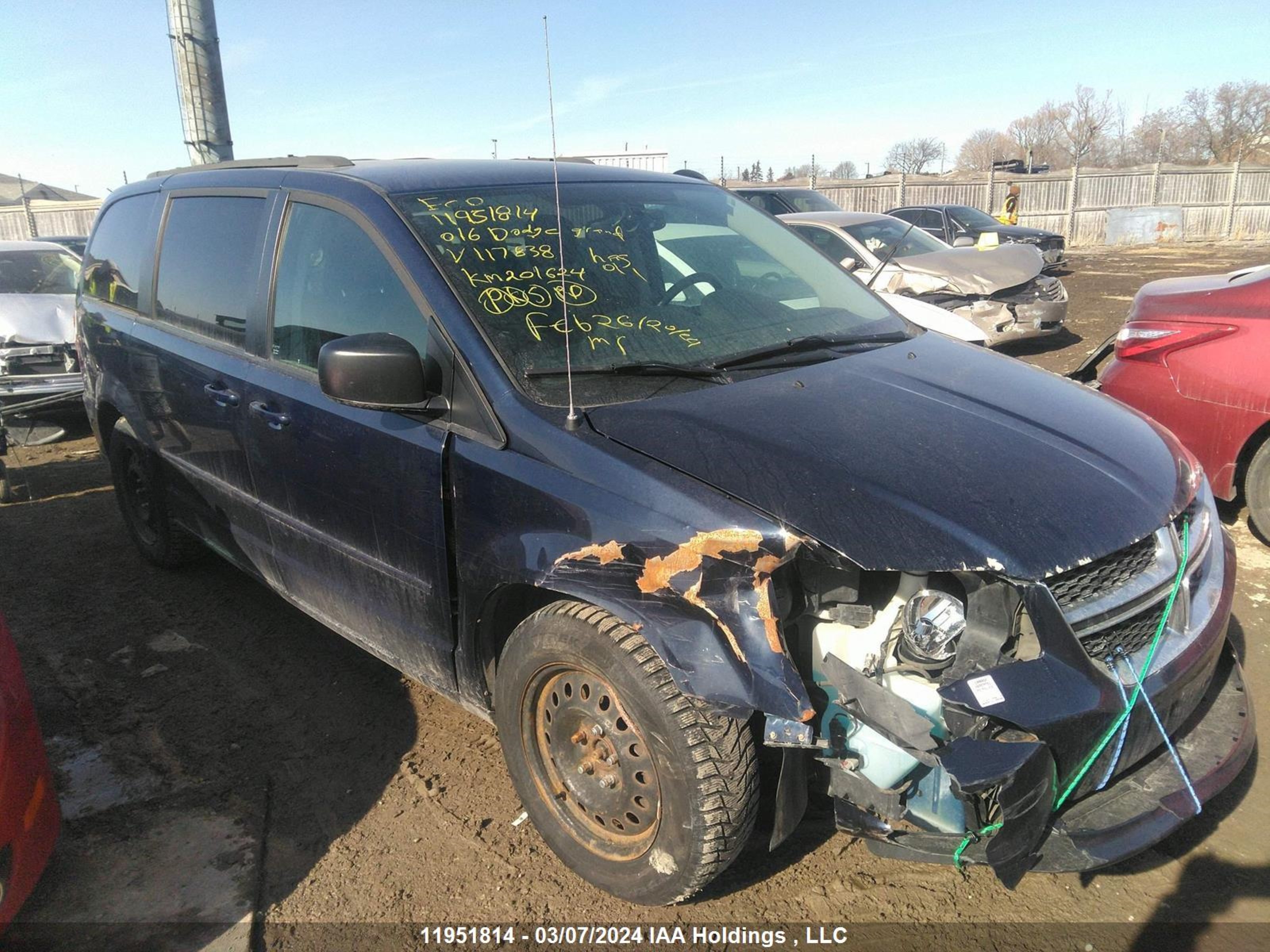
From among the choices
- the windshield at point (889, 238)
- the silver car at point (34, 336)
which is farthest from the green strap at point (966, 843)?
the windshield at point (889, 238)

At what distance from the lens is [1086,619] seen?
80.6 inches

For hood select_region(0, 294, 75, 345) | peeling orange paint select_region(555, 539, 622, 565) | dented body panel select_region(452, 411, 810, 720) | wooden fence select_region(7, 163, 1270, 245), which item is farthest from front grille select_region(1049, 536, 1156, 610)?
wooden fence select_region(7, 163, 1270, 245)

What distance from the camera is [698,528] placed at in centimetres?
207

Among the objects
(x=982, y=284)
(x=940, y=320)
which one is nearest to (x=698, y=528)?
(x=940, y=320)

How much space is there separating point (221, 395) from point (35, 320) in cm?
577

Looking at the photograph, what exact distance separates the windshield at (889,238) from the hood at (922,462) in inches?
291

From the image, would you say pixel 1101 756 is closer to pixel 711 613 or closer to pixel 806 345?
pixel 711 613

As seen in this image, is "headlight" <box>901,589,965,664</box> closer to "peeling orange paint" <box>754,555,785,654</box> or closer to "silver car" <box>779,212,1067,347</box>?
"peeling orange paint" <box>754,555,785,654</box>

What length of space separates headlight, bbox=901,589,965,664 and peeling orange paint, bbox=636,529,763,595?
399mm

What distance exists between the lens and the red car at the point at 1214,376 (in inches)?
164

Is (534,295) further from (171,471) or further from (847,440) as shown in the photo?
(171,471)

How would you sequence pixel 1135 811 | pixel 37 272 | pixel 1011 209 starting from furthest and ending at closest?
pixel 1011 209
pixel 37 272
pixel 1135 811

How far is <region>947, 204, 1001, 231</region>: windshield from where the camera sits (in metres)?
17.7

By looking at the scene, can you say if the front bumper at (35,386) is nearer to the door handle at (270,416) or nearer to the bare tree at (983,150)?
the door handle at (270,416)
